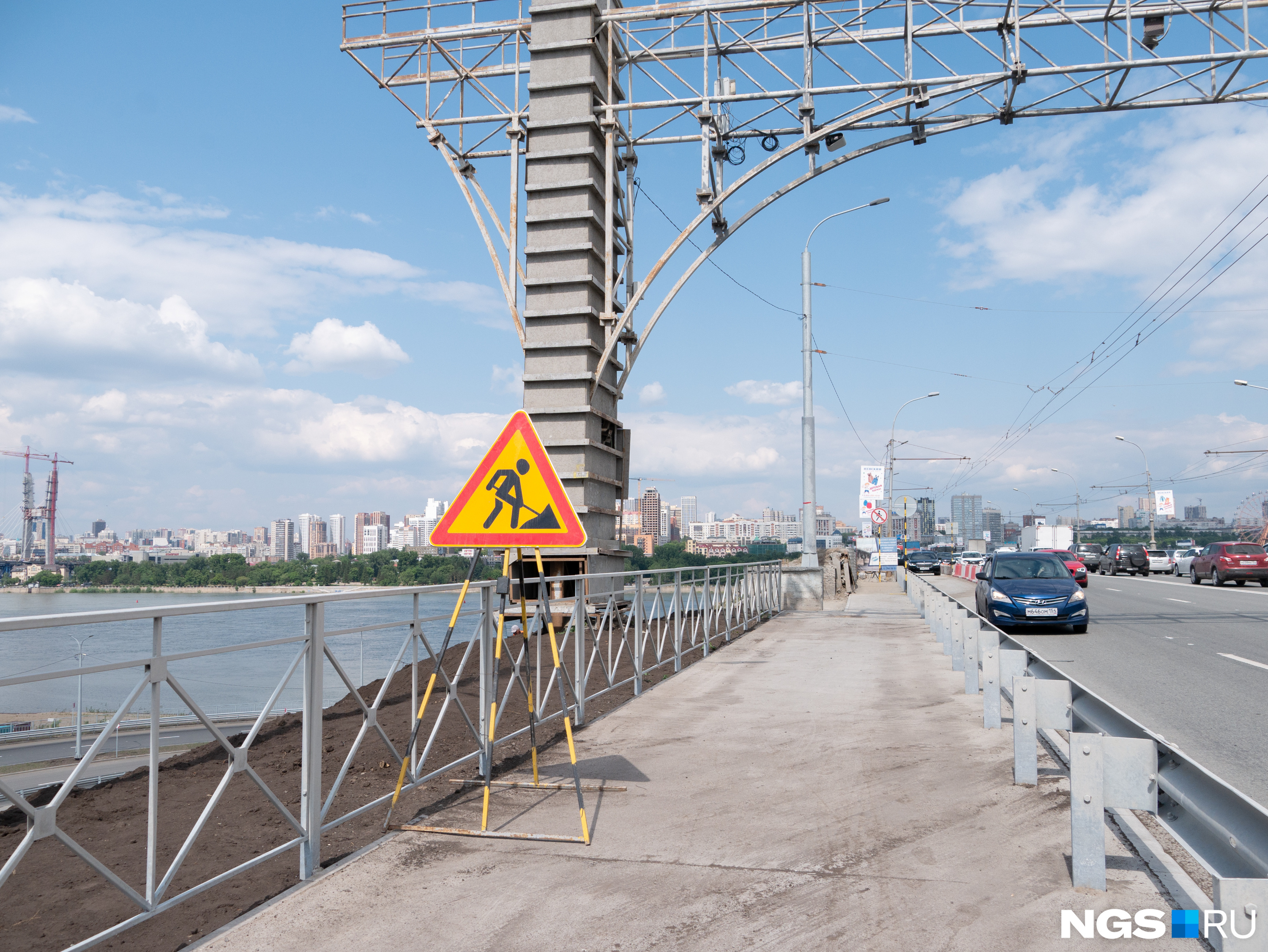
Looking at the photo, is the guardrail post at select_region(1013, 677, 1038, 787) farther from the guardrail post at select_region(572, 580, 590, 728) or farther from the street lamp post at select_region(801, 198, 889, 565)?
the street lamp post at select_region(801, 198, 889, 565)

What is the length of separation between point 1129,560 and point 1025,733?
5331 centimetres

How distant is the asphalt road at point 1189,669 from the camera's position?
7.60m

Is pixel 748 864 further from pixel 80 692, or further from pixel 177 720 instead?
pixel 80 692

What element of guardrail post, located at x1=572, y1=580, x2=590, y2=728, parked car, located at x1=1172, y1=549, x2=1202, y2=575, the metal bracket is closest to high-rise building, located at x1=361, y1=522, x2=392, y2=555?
parked car, located at x1=1172, y1=549, x2=1202, y2=575

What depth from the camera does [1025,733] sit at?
6.09m

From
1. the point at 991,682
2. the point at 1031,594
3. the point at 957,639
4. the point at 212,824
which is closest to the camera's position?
the point at 212,824

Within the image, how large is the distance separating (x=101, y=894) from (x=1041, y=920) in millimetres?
4712

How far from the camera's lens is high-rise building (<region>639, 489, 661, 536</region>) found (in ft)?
459

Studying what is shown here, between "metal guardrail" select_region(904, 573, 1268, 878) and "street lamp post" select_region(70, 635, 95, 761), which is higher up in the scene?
"street lamp post" select_region(70, 635, 95, 761)

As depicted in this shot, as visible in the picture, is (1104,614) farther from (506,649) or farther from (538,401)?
(506,649)

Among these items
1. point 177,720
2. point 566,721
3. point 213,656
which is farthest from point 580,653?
point 177,720

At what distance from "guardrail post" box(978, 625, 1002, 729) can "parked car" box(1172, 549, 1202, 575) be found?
1829 inches

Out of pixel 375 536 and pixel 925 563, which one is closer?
pixel 925 563

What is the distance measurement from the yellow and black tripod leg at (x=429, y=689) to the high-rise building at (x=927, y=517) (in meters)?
104
